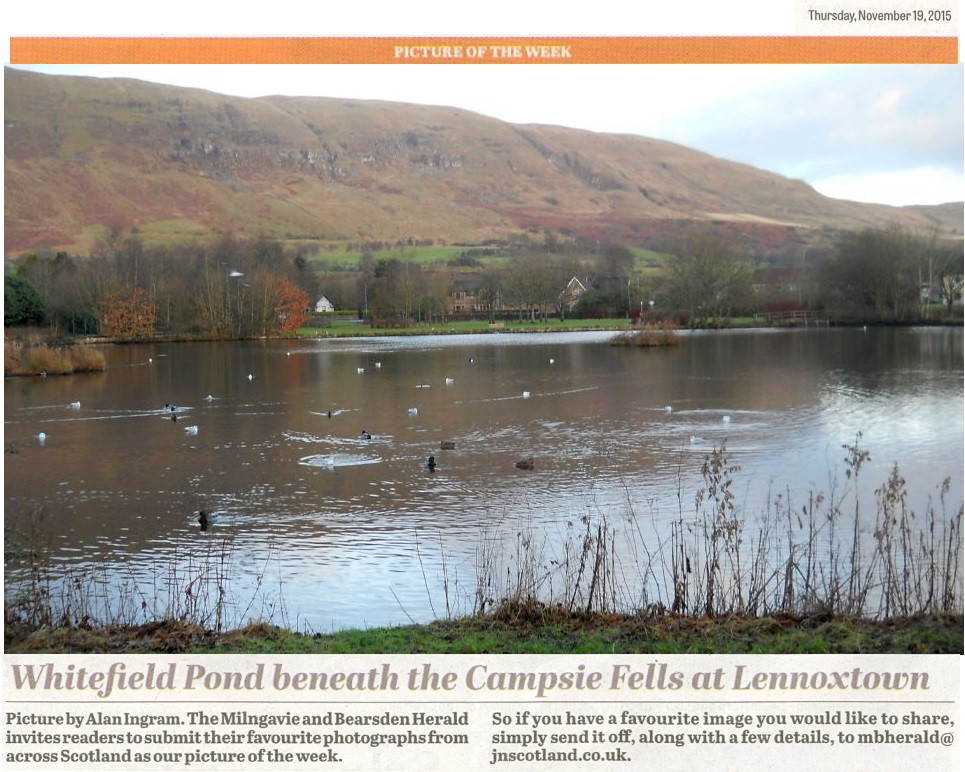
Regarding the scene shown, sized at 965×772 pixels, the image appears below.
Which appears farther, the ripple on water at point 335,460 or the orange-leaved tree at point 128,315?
the orange-leaved tree at point 128,315

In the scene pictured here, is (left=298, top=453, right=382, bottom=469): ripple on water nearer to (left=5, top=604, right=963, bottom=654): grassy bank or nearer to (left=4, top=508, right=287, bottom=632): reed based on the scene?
(left=4, top=508, right=287, bottom=632): reed

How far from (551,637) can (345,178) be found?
93416 millimetres

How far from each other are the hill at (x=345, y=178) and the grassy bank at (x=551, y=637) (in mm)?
3031

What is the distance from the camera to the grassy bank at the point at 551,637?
200 inches

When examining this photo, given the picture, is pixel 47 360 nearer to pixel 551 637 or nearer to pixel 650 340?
pixel 650 340

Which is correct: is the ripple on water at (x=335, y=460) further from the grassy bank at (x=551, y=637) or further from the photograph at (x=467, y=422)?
the grassy bank at (x=551, y=637)

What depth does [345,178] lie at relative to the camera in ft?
310

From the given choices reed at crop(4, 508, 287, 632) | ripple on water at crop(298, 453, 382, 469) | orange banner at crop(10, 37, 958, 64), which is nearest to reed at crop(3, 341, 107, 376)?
ripple on water at crop(298, 453, 382, 469)

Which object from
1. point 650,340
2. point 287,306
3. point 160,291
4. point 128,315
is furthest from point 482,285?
point 650,340

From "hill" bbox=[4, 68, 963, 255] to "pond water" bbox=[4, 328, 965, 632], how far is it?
3506 mm

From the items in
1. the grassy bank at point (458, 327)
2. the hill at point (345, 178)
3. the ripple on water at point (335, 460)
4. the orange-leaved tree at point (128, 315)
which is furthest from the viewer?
the grassy bank at point (458, 327)

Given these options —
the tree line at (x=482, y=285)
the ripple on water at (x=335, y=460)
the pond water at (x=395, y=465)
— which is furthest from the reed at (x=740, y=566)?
the tree line at (x=482, y=285)
